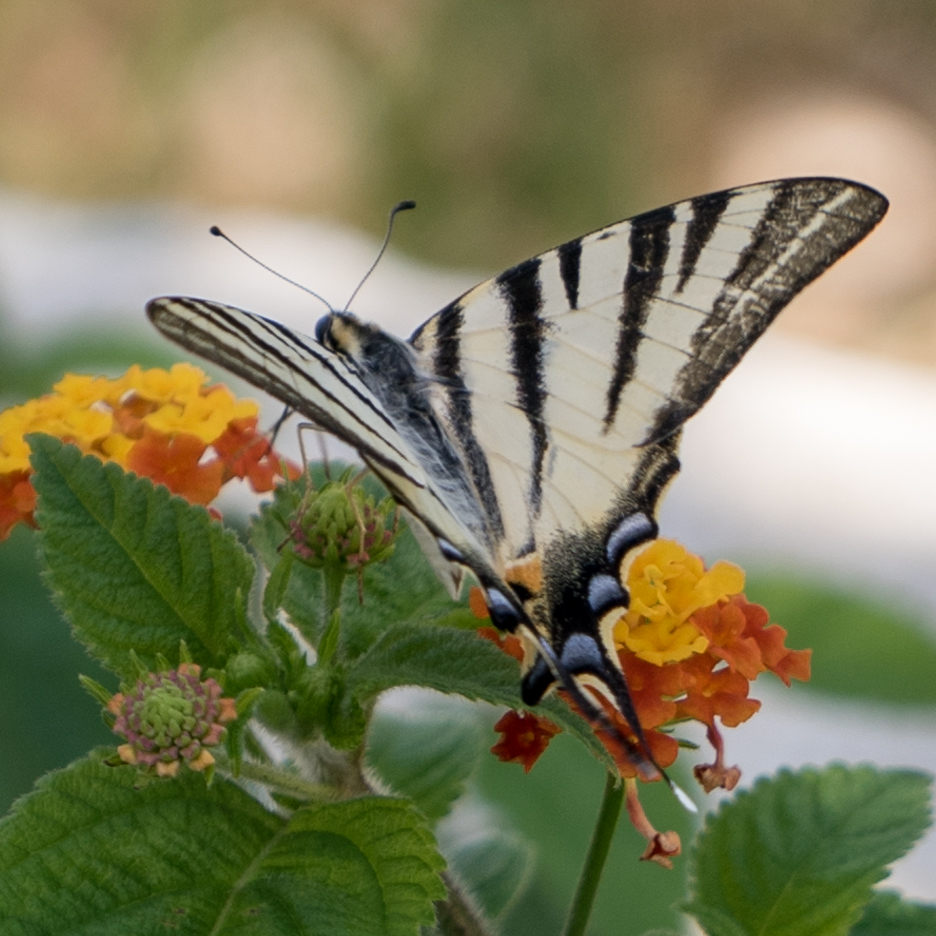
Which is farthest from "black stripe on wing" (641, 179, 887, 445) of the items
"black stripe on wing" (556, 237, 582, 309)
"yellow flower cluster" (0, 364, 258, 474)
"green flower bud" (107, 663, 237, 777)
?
"green flower bud" (107, 663, 237, 777)

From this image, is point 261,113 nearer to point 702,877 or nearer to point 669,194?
point 669,194

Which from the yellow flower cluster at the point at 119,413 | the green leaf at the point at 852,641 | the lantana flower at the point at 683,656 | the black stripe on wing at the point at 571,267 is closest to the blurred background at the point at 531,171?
the green leaf at the point at 852,641

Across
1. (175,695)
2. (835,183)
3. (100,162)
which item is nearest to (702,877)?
(175,695)

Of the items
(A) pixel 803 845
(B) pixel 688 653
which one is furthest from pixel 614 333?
(A) pixel 803 845

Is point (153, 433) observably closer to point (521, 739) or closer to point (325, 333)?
point (325, 333)

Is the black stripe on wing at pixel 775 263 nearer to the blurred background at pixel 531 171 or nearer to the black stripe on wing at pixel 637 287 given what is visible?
the black stripe on wing at pixel 637 287
